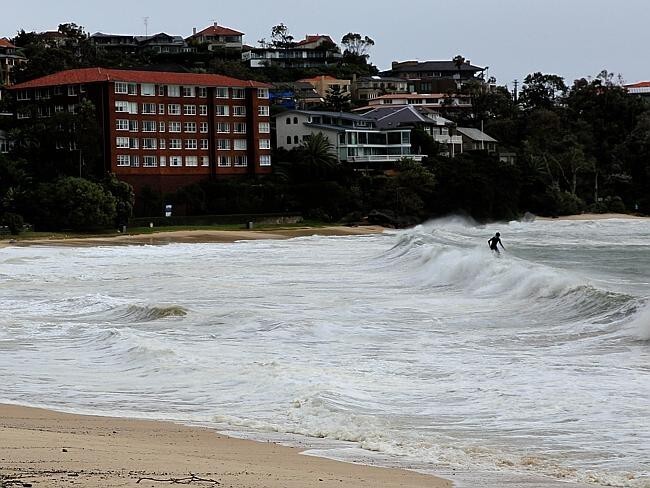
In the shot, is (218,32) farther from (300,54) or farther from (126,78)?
(126,78)

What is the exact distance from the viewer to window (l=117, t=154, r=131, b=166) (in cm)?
8106

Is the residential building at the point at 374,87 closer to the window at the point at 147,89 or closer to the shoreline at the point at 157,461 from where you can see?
the window at the point at 147,89

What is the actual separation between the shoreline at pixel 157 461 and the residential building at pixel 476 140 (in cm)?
10109

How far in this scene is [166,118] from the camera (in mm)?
84812

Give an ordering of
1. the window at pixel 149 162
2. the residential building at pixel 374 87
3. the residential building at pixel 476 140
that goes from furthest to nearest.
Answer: the residential building at pixel 374 87, the residential building at pixel 476 140, the window at pixel 149 162

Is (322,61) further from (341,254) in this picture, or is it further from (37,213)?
(341,254)

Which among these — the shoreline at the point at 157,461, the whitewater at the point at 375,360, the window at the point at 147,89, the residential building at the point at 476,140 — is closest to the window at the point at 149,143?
the window at the point at 147,89

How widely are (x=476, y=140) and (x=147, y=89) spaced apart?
4208 centimetres

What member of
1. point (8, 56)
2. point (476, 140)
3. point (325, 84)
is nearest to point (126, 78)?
point (476, 140)

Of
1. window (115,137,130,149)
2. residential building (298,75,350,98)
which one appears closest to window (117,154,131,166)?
window (115,137,130,149)

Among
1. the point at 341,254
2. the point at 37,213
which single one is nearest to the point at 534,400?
the point at 341,254

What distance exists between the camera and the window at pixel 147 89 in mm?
83250

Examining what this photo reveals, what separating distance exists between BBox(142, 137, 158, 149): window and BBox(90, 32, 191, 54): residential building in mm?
69605

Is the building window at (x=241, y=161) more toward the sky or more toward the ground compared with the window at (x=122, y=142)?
more toward the ground
